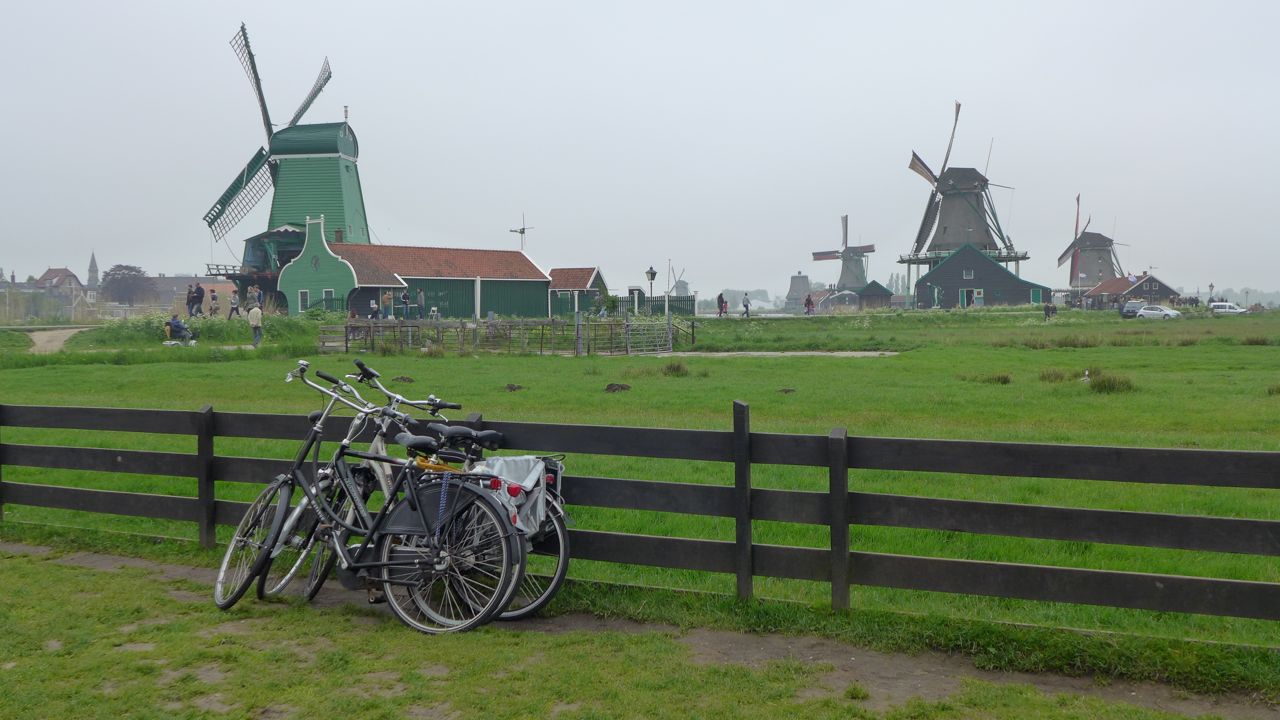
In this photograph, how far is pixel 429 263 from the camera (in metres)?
60.8

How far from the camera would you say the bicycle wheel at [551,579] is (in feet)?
18.8

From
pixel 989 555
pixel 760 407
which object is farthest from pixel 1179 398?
pixel 989 555

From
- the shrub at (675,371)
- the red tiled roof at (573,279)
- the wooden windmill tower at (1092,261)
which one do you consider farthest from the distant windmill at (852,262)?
the shrub at (675,371)

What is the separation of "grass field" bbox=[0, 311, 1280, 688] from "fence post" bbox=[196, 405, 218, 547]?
1164 mm

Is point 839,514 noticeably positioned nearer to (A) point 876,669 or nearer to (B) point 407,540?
(A) point 876,669

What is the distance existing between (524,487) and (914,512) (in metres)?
2.19

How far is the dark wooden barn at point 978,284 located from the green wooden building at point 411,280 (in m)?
38.4

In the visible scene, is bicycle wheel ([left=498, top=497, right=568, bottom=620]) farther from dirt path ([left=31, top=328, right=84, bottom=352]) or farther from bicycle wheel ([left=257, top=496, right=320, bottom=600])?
dirt path ([left=31, top=328, right=84, bottom=352])

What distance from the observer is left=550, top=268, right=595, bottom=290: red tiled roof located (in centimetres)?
6662

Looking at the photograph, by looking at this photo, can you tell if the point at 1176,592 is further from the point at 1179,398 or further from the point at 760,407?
the point at 1179,398

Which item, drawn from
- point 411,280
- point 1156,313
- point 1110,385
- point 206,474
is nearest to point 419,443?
point 206,474

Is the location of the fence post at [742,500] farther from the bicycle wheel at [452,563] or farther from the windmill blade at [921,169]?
the windmill blade at [921,169]

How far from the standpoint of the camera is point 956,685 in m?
4.72

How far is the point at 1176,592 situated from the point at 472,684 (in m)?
3.55
